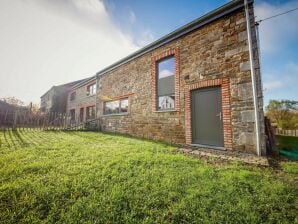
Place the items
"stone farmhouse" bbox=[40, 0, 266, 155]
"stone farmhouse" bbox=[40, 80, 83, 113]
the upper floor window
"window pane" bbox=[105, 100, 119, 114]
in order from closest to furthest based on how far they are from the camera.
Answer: "stone farmhouse" bbox=[40, 0, 266, 155], "window pane" bbox=[105, 100, 119, 114], the upper floor window, "stone farmhouse" bbox=[40, 80, 83, 113]

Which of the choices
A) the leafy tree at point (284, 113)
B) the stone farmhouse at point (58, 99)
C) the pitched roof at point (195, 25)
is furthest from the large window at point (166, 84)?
the stone farmhouse at point (58, 99)

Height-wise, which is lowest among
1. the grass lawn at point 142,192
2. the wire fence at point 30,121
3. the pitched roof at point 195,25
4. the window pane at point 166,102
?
the grass lawn at point 142,192

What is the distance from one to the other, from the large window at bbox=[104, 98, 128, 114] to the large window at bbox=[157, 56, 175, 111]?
2906mm

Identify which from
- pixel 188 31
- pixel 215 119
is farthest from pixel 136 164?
pixel 188 31

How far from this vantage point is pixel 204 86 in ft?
18.9

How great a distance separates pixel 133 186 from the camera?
2.58 m

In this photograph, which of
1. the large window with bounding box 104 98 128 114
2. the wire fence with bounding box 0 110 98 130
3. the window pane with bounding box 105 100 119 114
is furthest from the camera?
the window pane with bounding box 105 100 119 114

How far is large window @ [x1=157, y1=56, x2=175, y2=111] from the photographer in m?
7.09

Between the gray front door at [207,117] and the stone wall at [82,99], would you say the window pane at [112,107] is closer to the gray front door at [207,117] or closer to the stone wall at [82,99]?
the stone wall at [82,99]

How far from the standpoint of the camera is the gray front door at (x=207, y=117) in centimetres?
545

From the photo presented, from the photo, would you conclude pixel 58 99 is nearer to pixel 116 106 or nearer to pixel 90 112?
pixel 90 112

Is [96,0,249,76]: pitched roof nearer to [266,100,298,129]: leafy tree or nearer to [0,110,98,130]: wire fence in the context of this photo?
[0,110,98,130]: wire fence

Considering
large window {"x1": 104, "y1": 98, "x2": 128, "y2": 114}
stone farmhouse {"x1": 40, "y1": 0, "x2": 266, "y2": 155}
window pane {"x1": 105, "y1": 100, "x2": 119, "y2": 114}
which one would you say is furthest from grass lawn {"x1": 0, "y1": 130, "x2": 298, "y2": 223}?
window pane {"x1": 105, "y1": 100, "x2": 119, "y2": 114}

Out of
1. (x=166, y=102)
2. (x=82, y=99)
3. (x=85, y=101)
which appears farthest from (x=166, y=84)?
(x=82, y=99)
